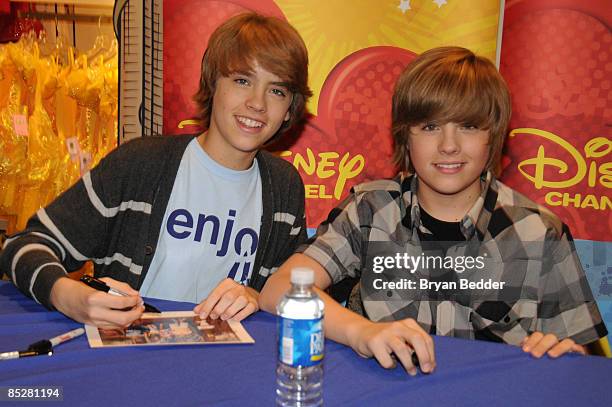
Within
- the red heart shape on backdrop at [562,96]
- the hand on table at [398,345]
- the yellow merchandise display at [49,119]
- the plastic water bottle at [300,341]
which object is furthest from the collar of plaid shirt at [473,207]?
the yellow merchandise display at [49,119]

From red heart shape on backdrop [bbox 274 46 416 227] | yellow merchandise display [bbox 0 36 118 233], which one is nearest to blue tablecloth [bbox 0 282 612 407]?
red heart shape on backdrop [bbox 274 46 416 227]

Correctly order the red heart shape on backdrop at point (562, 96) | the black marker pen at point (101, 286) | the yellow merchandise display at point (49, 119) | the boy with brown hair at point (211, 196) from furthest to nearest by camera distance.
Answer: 1. the yellow merchandise display at point (49, 119)
2. the red heart shape on backdrop at point (562, 96)
3. the boy with brown hair at point (211, 196)
4. the black marker pen at point (101, 286)

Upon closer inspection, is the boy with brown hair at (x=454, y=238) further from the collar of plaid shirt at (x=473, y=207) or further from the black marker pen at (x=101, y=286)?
the black marker pen at (x=101, y=286)

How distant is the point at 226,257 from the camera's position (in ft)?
6.45

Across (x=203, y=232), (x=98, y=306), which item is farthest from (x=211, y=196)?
(x=98, y=306)

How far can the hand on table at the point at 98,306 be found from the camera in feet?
4.18

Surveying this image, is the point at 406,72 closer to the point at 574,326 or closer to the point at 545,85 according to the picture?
the point at 574,326

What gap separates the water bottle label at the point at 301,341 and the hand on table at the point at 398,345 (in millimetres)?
244

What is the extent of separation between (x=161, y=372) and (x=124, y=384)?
0.07 metres

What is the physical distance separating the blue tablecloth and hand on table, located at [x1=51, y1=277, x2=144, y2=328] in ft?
0.16

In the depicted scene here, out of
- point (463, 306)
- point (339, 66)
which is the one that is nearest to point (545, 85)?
point (339, 66)

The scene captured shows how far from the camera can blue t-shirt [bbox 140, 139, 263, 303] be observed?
6.32ft

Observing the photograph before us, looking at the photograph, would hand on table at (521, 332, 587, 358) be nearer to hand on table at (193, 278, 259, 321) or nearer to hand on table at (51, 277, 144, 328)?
hand on table at (193, 278, 259, 321)

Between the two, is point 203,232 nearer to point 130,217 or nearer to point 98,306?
point 130,217
